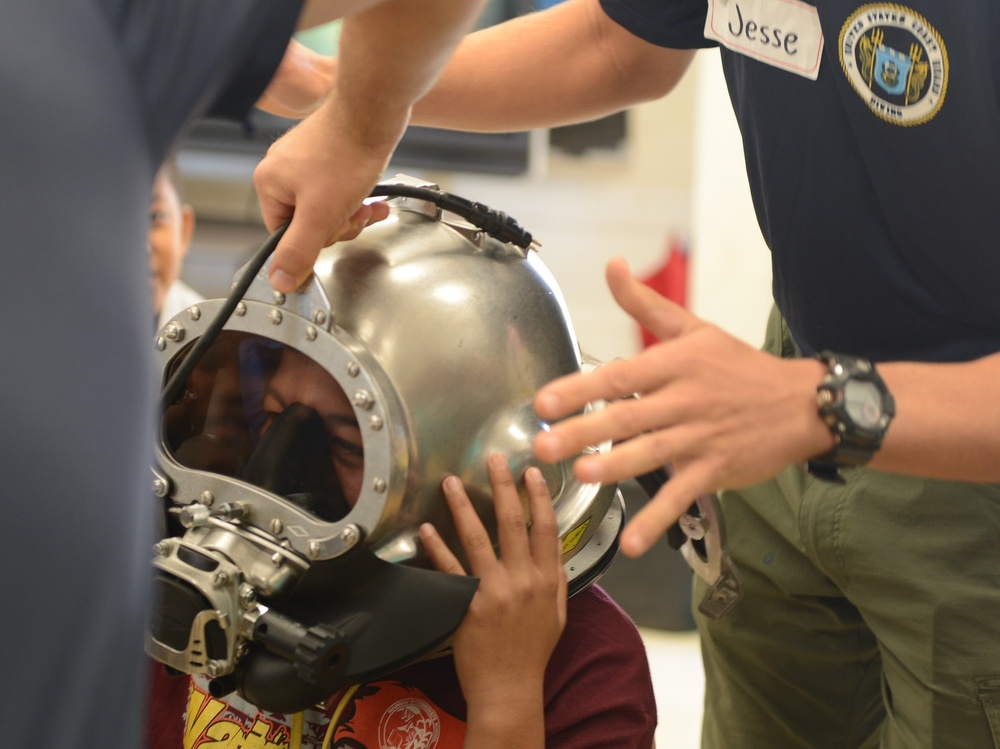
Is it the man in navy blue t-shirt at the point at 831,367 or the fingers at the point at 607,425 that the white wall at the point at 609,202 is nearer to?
the man in navy blue t-shirt at the point at 831,367

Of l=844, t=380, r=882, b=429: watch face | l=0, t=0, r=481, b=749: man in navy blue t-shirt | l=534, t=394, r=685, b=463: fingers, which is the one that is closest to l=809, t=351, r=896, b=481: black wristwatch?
l=844, t=380, r=882, b=429: watch face

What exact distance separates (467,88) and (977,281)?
655 mm

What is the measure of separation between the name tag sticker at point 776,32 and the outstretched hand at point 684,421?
0.43 metres

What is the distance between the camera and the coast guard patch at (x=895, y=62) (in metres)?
0.91

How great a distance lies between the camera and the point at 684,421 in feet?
2.25

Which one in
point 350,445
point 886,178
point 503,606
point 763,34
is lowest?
point 503,606

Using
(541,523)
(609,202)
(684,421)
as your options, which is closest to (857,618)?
(541,523)

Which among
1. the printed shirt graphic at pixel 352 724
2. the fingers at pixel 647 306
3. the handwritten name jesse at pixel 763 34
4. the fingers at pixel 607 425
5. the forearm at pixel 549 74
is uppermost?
the handwritten name jesse at pixel 763 34

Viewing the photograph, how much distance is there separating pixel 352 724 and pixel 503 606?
0.20m

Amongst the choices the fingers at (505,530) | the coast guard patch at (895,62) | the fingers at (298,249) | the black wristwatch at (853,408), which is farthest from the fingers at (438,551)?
the coast guard patch at (895,62)

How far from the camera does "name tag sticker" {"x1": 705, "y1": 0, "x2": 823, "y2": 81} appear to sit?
1.02 meters

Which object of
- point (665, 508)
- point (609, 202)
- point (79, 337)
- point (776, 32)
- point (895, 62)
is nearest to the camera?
point (79, 337)

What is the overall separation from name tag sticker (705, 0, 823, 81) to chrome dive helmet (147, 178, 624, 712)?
0.28 meters

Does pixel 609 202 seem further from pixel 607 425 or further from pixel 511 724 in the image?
pixel 607 425
